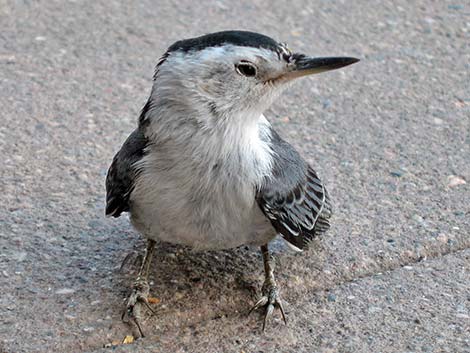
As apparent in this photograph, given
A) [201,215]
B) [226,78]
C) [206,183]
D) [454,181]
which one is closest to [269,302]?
[201,215]

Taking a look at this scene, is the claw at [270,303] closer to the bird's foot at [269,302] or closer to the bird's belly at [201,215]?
the bird's foot at [269,302]

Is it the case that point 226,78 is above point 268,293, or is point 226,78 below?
above

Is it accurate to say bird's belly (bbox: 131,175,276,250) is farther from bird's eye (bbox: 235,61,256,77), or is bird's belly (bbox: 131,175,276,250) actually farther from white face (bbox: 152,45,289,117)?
bird's eye (bbox: 235,61,256,77)

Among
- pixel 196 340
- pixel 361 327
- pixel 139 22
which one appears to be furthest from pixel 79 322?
pixel 139 22

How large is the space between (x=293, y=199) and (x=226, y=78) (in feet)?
2.37

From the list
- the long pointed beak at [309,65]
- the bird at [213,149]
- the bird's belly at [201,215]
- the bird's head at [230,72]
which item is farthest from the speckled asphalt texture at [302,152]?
the long pointed beak at [309,65]

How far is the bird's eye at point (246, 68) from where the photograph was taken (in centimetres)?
425

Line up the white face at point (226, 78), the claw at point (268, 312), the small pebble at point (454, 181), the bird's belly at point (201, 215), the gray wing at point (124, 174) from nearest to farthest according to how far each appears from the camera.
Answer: the white face at point (226, 78)
the bird's belly at point (201, 215)
the gray wing at point (124, 174)
the claw at point (268, 312)
the small pebble at point (454, 181)

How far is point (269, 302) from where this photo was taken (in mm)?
4676

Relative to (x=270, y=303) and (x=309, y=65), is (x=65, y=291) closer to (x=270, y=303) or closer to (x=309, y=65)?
(x=270, y=303)

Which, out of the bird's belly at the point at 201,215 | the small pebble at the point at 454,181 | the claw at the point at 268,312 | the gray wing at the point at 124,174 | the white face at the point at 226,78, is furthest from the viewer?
the small pebble at the point at 454,181

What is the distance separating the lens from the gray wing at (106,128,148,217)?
4508mm

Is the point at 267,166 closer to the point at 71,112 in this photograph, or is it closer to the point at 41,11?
the point at 71,112

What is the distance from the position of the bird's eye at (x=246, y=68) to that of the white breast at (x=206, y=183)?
21 cm
